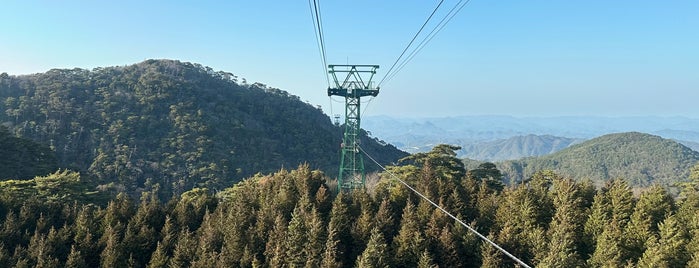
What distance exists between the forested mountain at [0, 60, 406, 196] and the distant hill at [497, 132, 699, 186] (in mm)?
81457

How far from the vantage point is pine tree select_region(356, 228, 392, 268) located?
1881cm

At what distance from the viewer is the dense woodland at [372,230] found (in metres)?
19.3

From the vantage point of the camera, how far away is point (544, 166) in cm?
16025

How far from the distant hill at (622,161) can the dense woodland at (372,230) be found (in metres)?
120

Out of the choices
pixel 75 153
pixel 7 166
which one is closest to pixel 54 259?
pixel 7 166

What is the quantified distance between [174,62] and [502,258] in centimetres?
11861

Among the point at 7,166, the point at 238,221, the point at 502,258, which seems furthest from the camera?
the point at 7,166

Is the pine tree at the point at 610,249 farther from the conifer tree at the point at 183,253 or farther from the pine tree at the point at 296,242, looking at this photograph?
the conifer tree at the point at 183,253

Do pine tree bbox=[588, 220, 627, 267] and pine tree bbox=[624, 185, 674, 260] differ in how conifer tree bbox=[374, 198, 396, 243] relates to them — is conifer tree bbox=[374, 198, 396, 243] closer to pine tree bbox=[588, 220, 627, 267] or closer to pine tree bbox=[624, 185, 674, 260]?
pine tree bbox=[588, 220, 627, 267]

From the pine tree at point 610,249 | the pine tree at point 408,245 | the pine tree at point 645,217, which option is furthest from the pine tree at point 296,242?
the pine tree at point 645,217

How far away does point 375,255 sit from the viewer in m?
19.1

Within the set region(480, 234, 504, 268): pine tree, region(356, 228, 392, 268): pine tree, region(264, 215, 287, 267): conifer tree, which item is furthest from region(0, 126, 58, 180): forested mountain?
region(480, 234, 504, 268): pine tree

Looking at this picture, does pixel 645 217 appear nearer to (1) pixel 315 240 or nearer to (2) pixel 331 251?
(2) pixel 331 251

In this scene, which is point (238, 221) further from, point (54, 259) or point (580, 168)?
point (580, 168)
